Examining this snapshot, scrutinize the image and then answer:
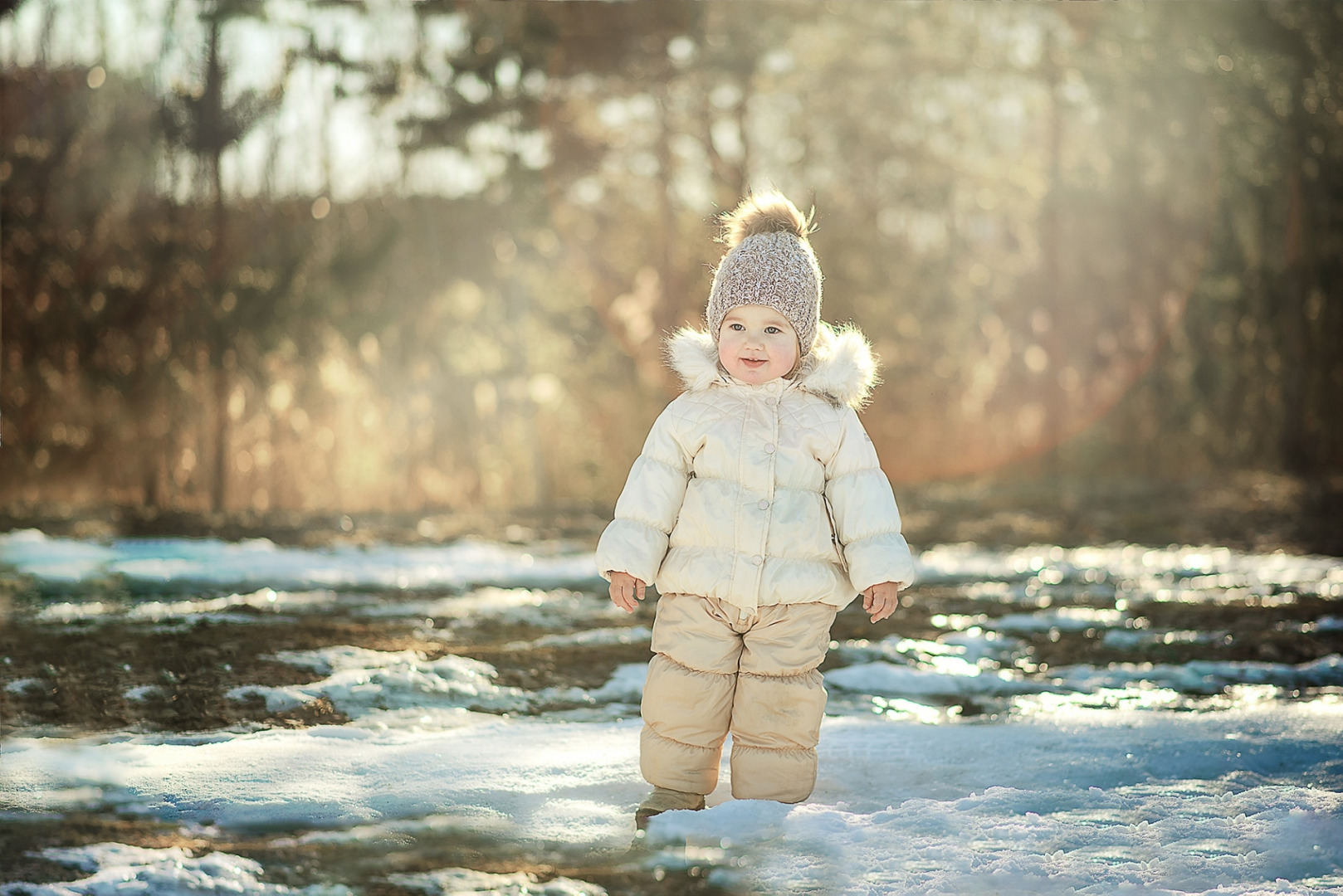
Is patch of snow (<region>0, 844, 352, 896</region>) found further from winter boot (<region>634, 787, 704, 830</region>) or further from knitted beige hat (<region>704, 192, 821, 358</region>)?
knitted beige hat (<region>704, 192, 821, 358</region>)

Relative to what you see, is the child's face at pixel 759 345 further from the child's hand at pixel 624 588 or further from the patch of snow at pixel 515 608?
the patch of snow at pixel 515 608

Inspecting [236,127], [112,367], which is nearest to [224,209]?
[236,127]

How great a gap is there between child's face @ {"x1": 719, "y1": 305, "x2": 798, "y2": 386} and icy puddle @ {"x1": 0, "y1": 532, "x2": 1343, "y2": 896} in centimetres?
93

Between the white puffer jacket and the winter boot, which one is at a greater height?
the white puffer jacket

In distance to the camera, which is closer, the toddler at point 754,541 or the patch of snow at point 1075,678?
the toddler at point 754,541

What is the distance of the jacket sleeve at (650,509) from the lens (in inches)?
105

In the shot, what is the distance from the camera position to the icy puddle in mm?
2137

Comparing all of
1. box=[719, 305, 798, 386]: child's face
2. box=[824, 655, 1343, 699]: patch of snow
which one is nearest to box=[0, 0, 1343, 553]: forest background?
box=[824, 655, 1343, 699]: patch of snow

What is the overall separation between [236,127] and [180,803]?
8.08 meters

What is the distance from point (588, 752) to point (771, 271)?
47.2 inches

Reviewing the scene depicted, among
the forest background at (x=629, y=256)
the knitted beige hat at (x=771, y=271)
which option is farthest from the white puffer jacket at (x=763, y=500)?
the forest background at (x=629, y=256)

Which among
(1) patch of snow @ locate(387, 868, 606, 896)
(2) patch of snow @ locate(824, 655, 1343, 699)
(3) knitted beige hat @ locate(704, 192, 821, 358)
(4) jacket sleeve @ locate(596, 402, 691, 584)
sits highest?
(3) knitted beige hat @ locate(704, 192, 821, 358)

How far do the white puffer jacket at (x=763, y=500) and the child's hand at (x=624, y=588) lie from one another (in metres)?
0.03

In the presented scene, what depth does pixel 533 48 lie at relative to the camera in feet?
35.8
